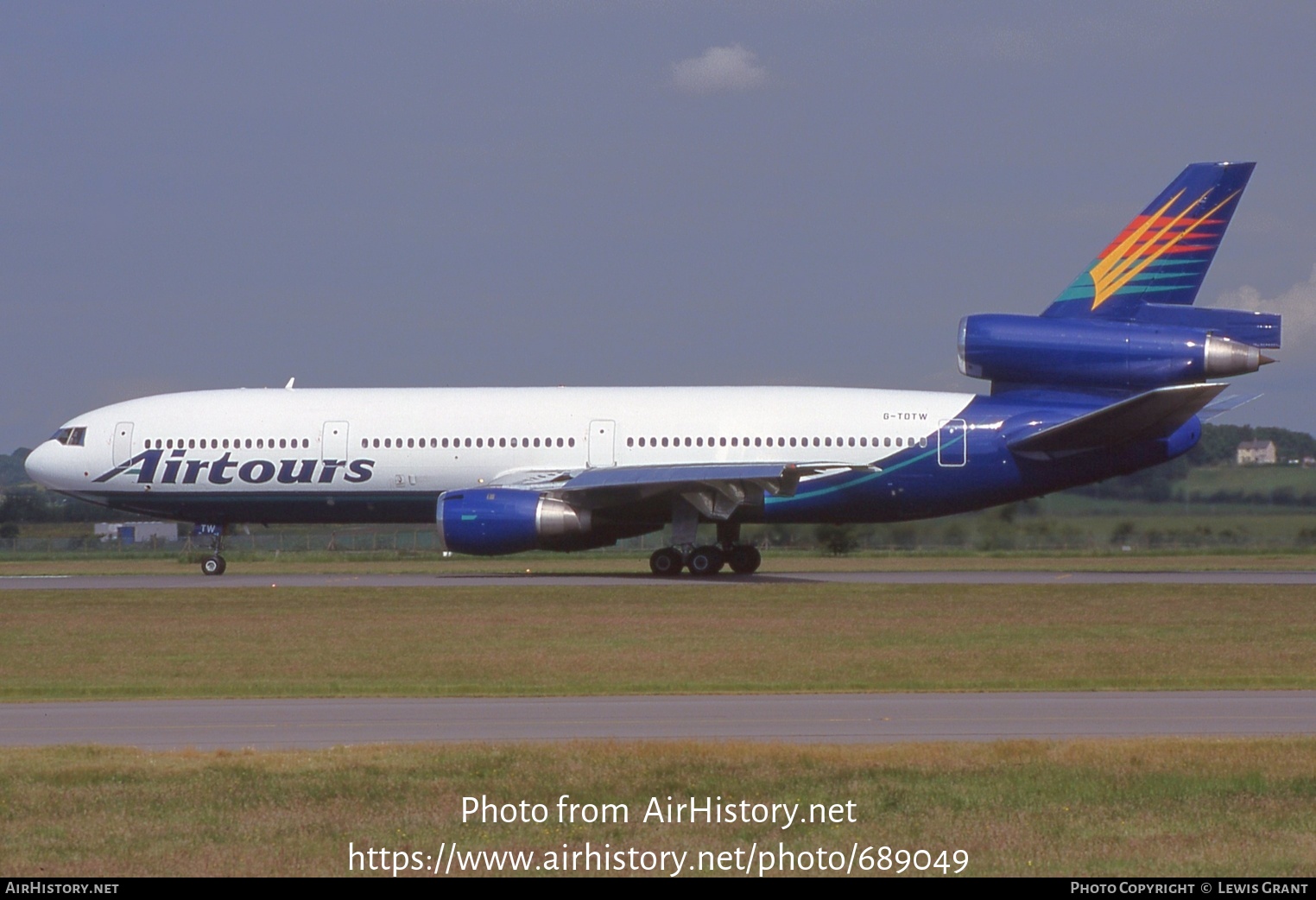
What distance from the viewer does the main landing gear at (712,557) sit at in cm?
3356

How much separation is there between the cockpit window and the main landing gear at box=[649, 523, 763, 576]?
14221 millimetres

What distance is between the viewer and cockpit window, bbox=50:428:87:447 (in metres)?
37.4

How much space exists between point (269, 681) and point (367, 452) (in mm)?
18166

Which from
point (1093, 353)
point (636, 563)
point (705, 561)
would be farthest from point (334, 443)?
point (1093, 353)

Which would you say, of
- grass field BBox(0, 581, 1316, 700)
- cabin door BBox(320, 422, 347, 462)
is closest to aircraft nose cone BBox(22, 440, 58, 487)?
cabin door BBox(320, 422, 347, 462)

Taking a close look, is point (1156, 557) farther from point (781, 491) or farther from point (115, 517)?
point (115, 517)

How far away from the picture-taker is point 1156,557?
43500mm

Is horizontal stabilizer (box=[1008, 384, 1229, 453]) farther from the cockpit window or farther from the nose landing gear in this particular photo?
the cockpit window

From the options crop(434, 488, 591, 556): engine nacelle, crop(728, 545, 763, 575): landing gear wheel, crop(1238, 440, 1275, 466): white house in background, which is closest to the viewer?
crop(434, 488, 591, 556): engine nacelle

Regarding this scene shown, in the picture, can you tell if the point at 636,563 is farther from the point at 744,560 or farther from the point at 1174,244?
the point at 1174,244

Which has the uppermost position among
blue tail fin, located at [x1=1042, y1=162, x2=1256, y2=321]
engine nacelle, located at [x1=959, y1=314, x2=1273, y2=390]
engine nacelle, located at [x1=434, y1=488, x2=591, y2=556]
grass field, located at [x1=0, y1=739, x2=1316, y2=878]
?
blue tail fin, located at [x1=1042, y1=162, x2=1256, y2=321]

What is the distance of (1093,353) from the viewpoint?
106 feet

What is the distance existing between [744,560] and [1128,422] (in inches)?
341

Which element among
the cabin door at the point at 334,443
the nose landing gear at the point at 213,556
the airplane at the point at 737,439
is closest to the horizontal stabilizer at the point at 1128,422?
the airplane at the point at 737,439
